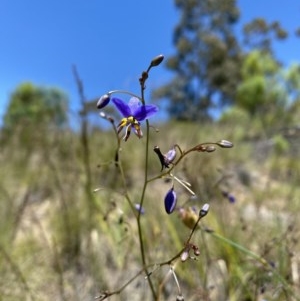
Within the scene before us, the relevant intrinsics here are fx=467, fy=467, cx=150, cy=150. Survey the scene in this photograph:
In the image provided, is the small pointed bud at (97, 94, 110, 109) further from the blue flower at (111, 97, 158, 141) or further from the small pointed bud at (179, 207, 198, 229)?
the small pointed bud at (179, 207, 198, 229)

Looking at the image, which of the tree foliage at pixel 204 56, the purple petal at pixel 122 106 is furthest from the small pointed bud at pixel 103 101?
the tree foliage at pixel 204 56

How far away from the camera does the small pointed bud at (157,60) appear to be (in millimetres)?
906

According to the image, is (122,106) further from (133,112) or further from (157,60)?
(157,60)

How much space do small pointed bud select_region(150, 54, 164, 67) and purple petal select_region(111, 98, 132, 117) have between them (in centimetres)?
10

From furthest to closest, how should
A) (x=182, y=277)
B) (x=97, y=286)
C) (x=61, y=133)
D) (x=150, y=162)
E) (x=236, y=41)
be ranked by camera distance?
1. (x=236, y=41)
2. (x=61, y=133)
3. (x=150, y=162)
4. (x=97, y=286)
5. (x=182, y=277)

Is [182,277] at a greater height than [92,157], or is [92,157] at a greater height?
[92,157]

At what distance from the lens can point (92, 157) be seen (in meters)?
4.58

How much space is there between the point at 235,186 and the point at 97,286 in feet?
10.5

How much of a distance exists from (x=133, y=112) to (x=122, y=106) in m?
0.03

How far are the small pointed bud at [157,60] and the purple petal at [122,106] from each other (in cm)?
10

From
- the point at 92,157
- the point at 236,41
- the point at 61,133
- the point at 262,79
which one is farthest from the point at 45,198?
the point at 236,41

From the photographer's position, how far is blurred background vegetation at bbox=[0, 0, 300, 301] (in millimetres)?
1806

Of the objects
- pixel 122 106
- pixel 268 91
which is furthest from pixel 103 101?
pixel 268 91

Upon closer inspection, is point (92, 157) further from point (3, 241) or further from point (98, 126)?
point (3, 241)
